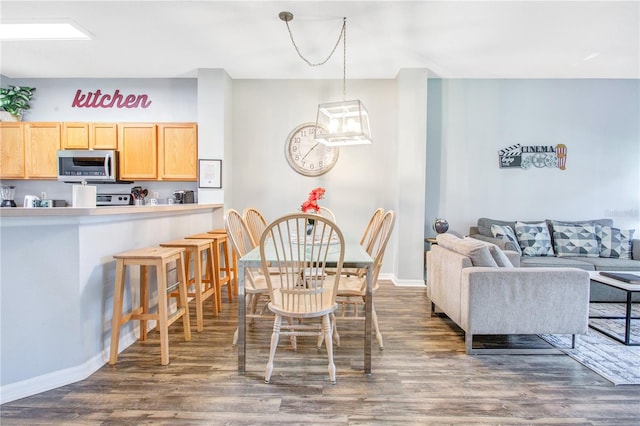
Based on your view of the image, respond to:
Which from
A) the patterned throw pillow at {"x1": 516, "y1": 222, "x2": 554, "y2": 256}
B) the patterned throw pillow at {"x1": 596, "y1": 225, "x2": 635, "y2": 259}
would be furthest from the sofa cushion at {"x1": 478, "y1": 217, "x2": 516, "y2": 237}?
the patterned throw pillow at {"x1": 596, "y1": 225, "x2": 635, "y2": 259}

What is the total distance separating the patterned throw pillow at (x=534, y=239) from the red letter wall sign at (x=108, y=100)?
5.38 metres

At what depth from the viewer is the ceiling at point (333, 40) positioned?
9.16 ft

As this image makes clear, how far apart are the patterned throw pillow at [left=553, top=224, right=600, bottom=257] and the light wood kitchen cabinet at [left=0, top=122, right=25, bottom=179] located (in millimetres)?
7135

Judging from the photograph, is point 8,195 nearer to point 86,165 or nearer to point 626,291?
point 86,165

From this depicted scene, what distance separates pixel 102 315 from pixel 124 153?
2931mm

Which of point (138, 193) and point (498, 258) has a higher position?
point (138, 193)

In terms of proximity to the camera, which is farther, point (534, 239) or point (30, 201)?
point (534, 239)

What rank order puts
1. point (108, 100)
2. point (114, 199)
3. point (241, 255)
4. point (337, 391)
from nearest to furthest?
point (337, 391) < point (241, 255) < point (114, 199) < point (108, 100)

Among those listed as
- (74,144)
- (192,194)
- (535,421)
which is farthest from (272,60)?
(535,421)

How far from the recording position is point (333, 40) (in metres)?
3.32

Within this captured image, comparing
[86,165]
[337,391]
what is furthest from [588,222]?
[86,165]

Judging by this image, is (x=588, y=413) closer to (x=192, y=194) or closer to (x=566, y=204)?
A: (x=566, y=204)

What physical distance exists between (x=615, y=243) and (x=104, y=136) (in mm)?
6693

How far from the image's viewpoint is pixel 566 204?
14.2 feet
